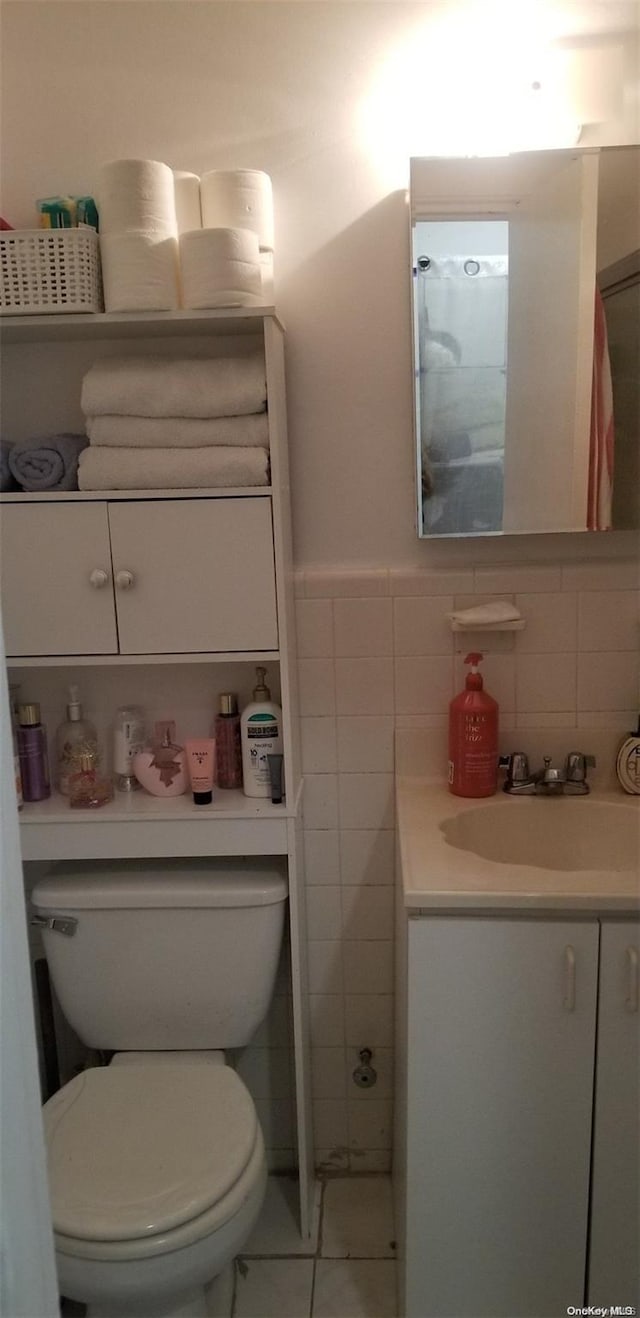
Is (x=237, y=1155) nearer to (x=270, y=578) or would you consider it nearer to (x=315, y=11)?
(x=270, y=578)

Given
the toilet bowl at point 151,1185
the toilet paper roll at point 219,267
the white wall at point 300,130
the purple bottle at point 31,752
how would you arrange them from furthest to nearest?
the purple bottle at point 31,752, the white wall at point 300,130, the toilet paper roll at point 219,267, the toilet bowl at point 151,1185

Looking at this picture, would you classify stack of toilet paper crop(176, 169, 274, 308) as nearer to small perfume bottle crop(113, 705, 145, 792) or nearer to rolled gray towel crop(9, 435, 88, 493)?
rolled gray towel crop(9, 435, 88, 493)

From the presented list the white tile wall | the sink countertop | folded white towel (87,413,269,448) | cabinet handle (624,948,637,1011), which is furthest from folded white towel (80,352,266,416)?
cabinet handle (624,948,637,1011)

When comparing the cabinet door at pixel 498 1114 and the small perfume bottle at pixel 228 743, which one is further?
the small perfume bottle at pixel 228 743

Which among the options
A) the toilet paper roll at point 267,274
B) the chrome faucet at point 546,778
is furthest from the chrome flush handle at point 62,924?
the toilet paper roll at point 267,274

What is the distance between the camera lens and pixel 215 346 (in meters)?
1.55

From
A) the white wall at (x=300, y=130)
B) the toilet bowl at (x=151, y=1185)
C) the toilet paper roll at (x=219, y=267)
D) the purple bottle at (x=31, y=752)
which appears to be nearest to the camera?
the toilet bowl at (x=151, y=1185)

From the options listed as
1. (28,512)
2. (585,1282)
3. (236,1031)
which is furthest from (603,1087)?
(28,512)

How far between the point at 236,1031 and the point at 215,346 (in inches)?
49.4

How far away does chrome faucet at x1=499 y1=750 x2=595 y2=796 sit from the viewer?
158 centimetres

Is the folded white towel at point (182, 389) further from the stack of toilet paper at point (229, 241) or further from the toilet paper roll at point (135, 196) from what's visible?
the toilet paper roll at point (135, 196)

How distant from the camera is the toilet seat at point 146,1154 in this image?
46.8 inches

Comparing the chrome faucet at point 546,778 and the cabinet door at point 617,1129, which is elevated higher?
the chrome faucet at point 546,778

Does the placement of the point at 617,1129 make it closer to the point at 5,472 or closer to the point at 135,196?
the point at 5,472
